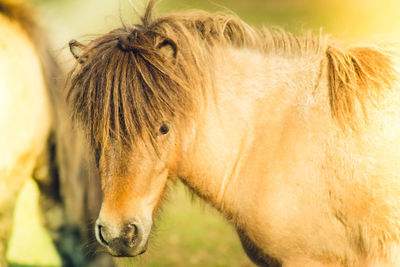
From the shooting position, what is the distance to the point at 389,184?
254 centimetres

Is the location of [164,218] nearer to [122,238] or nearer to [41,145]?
[122,238]

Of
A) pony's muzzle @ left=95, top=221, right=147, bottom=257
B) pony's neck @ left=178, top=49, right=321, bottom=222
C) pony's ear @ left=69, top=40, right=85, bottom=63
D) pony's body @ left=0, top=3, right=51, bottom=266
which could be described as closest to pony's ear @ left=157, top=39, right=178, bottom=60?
pony's neck @ left=178, top=49, right=321, bottom=222

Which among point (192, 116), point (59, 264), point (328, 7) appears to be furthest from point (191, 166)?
point (328, 7)

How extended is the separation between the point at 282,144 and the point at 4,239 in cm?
294

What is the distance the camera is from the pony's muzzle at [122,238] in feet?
8.07

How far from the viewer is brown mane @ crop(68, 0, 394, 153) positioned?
2.55 meters

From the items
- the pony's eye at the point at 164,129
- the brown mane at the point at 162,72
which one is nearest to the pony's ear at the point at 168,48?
the brown mane at the point at 162,72

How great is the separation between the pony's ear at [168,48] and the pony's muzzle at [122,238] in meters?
1.05

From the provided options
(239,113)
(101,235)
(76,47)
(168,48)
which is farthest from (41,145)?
(239,113)

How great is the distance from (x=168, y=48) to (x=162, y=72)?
20 centimetres

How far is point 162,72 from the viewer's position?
8.53ft

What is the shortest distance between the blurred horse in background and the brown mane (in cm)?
109

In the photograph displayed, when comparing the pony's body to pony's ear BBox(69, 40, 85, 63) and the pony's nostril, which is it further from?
the pony's nostril

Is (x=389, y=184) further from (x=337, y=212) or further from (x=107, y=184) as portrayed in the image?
(x=107, y=184)
